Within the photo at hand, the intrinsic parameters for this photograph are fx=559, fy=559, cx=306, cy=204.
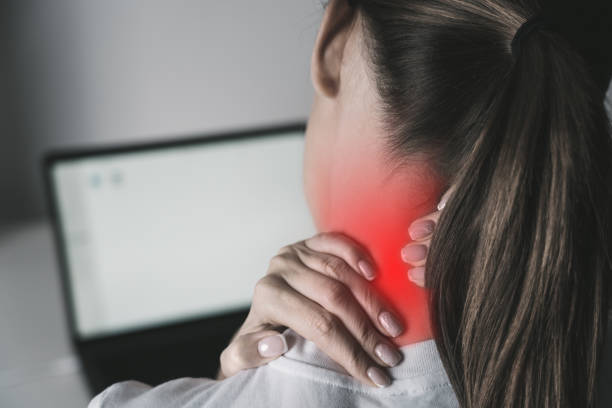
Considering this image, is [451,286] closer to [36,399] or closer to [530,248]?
[530,248]

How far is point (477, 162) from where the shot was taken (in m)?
0.35

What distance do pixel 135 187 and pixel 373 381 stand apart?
1.86 feet

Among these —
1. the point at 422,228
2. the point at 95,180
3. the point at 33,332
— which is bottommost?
the point at 33,332

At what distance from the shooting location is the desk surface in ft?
2.62

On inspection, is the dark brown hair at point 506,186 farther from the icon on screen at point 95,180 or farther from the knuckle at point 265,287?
the icon on screen at point 95,180

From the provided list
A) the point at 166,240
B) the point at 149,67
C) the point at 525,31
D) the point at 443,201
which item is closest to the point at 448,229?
the point at 443,201

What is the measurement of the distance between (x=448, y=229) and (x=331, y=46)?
6.5 inches

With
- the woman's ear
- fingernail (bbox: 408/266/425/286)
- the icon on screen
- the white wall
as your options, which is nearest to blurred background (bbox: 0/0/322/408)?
the white wall

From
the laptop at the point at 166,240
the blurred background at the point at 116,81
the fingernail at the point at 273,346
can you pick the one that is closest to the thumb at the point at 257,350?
the fingernail at the point at 273,346

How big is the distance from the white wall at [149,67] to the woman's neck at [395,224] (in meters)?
0.75

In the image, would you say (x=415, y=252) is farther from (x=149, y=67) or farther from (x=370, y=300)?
(x=149, y=67)

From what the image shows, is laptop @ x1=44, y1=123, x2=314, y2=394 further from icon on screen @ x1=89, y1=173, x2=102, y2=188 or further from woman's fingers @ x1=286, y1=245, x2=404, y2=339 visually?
woman's fingers @ x1=286, y1=245, x2=404, y2=339

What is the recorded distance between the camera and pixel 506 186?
0.34m

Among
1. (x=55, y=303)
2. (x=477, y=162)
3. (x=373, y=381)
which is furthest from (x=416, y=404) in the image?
(x=55, y=303)
